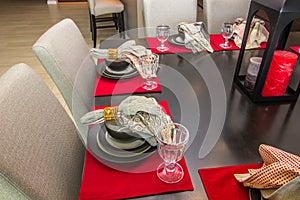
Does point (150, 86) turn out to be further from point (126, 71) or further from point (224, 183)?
point (224, 183)

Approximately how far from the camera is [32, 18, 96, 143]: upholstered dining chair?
813 mm

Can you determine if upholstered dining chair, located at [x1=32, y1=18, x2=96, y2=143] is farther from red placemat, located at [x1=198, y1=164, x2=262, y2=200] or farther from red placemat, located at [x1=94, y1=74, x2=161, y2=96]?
red placemat, located at [x1=198, y1=164, x2=262, y2=200]

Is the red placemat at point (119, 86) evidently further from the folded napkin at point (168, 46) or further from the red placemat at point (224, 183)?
the red placemat at point (224, 183)

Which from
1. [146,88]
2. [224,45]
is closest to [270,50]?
[146,88]

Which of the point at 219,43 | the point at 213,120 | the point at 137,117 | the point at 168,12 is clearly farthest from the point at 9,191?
the point at 168,12

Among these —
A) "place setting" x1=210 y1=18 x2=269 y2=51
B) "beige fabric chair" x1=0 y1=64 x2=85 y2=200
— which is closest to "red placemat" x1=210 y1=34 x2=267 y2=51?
"place setting" x1=210 y1=18 x2=269 y2=51

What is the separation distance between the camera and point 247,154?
0.66m

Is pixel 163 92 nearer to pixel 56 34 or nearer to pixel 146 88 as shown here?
pixel 146 88

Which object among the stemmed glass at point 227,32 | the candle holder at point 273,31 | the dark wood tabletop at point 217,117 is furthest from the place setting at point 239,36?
the candle holder at point 273,31

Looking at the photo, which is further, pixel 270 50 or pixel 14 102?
pixel 270 50

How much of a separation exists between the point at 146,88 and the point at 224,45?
646 mm

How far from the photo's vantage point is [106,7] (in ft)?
10.6

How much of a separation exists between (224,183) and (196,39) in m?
0.89

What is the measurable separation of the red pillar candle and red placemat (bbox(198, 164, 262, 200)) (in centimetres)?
36
